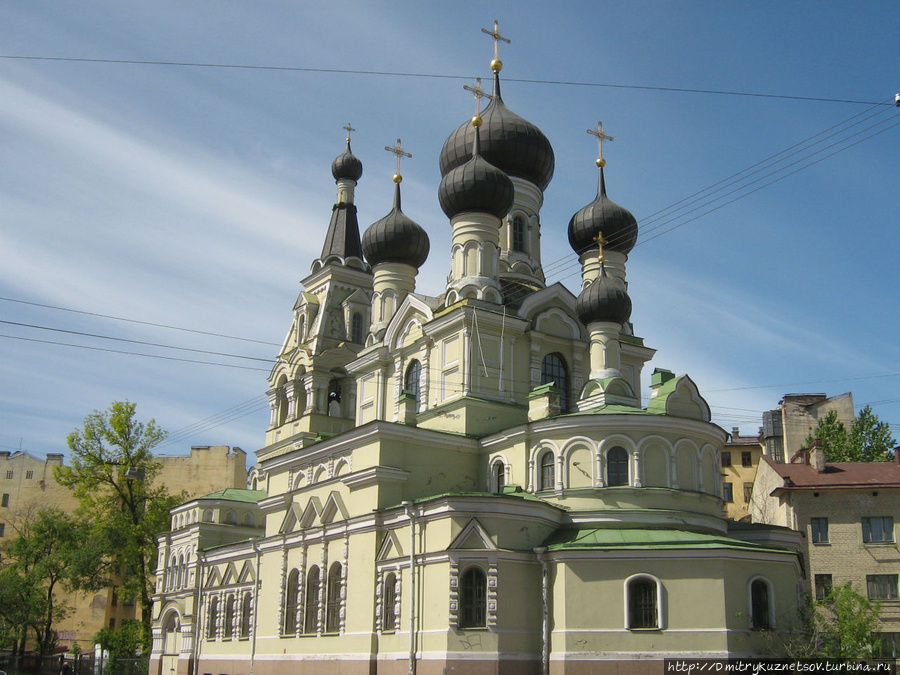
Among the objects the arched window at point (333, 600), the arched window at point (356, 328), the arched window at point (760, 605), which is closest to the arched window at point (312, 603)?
the arched window at point (333, 600)

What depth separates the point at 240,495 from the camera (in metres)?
38.0

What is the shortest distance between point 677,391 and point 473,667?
913 cm

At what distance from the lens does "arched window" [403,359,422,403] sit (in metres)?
29.6

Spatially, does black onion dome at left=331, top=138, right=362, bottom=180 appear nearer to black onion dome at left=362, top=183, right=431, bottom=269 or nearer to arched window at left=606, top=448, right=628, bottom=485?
black onion dome at left=362, top=183, right=431, bottom=269

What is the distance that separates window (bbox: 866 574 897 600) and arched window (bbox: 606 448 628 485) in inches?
512

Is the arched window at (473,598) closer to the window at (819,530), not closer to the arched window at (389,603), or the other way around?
the arched window at (389,603)

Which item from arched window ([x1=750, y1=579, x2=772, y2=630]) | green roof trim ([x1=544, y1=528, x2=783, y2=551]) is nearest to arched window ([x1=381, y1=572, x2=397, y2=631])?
green roof trim ([x1=544, y1=528, x2=783, y2=551])

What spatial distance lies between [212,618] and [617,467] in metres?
16.1

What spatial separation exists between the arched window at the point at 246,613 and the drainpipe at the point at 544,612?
37.7 feet

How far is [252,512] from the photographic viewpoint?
37.8 m

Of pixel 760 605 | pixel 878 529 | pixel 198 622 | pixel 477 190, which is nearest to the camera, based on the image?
pixel 760 605

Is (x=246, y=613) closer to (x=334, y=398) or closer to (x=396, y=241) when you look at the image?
(x=334, y=398)

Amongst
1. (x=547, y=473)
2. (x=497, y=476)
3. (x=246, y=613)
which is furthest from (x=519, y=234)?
(x=246, y=613)

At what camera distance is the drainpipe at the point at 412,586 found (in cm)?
2180
